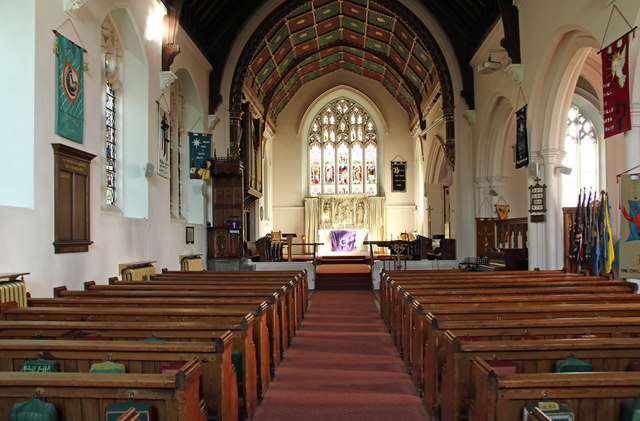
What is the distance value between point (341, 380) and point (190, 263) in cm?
695

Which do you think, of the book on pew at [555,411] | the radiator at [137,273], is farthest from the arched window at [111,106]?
the book on pew at [555,411]

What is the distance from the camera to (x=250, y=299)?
207 inches

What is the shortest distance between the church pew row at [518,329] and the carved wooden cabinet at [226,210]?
9685 mm

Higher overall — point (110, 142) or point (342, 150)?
point (342, 150)

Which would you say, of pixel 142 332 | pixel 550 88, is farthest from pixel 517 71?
pixel 142 332

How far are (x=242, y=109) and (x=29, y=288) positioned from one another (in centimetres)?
1006

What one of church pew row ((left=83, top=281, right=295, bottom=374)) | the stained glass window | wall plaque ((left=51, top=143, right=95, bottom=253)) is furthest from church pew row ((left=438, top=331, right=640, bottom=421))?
the stained glass window

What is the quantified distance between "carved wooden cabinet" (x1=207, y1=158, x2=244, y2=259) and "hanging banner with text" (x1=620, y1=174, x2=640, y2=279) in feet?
29.2

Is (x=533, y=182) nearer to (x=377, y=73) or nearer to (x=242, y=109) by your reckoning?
(x=242, y=109)

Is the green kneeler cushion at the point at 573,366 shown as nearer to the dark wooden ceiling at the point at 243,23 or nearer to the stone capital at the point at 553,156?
the stone capital at the point at 553,156

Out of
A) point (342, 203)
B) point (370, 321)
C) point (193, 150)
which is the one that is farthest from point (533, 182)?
point (342, 203)

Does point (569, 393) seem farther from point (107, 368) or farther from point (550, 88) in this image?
point (550, 88)

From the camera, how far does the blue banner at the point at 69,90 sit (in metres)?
6.16

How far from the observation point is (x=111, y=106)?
879 cm
